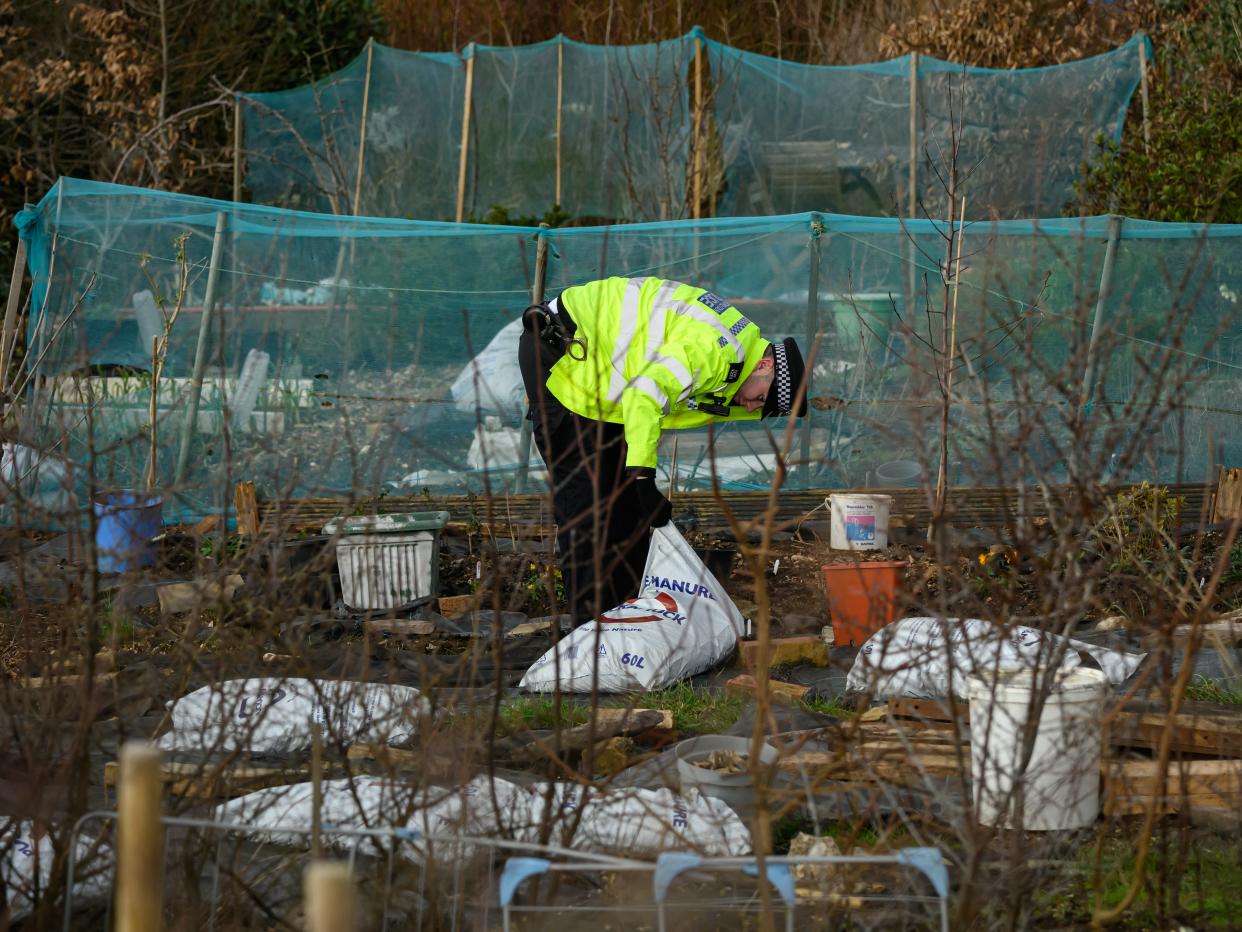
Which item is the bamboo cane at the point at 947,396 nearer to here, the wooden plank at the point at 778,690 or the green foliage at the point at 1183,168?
the wooden plank at the point at 778,690

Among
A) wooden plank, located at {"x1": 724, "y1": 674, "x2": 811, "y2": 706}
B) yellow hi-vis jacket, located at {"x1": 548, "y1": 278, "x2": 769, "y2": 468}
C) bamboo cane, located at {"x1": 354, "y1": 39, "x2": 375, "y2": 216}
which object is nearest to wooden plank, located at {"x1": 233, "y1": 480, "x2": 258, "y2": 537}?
yellow hi-vis jacket, located at {"x1": 548, "y1": 278, "x2": 769, "y2": 468}

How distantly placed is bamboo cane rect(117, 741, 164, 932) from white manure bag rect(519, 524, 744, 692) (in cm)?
310

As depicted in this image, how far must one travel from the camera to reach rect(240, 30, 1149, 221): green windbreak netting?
10.8 m

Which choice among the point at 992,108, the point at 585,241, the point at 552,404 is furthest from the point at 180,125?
the point at 552,404

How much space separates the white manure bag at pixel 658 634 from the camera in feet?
15.5

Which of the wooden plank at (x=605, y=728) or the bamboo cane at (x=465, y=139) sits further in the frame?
the bamboo cane at (x=465, y=139)

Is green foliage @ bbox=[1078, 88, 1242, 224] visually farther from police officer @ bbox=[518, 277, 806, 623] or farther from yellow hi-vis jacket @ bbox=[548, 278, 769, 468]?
yellow hi-vis jacket @ bbox=[548, 278, 769, 468]

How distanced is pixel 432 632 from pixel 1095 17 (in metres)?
10.1

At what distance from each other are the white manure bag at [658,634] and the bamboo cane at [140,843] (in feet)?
10.2

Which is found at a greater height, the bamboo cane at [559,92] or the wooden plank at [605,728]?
the bamboo cane at [559,92]

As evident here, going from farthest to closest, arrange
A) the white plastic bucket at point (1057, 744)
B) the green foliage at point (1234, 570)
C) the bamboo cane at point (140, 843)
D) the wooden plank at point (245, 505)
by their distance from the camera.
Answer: the wooden plank at point (245, 505)
the green foliage at point (1234, 570)
the white plastic bucket at point (1057, 744)
the bamboo cane at point (140, 843)

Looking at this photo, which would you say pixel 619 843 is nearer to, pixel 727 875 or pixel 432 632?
pixel 727 875

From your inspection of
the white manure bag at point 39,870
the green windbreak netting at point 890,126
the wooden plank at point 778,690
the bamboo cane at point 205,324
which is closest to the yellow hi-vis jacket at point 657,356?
the wooden plank at point 778,690

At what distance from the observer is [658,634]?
4848 millimetres
